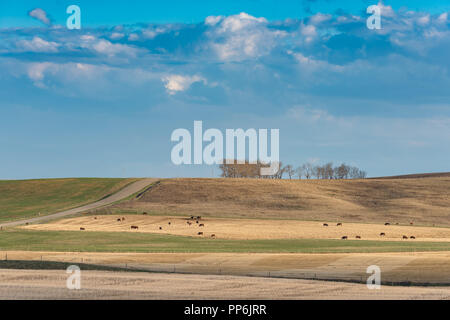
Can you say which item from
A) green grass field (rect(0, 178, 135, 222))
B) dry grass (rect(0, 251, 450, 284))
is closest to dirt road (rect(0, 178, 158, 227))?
green grass field (rect(0, 178, 135, 222))

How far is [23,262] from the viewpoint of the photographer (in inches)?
1229

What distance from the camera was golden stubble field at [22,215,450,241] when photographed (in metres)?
50.8

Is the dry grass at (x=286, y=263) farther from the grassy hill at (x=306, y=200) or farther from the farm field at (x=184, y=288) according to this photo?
the grassy hill at (x=306, y=200)

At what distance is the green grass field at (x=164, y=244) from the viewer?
128ft

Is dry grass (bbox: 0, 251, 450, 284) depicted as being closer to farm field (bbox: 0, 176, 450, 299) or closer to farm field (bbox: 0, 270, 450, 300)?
farm field (bbox: 0, 176, 450, 299)

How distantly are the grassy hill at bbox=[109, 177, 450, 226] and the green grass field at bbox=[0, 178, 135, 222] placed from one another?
8.96 m

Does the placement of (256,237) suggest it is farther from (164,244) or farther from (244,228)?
(164,244)

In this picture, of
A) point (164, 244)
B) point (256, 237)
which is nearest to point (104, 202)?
point (256, 237)

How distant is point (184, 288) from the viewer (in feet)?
78.3

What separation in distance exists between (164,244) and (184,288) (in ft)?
60.0

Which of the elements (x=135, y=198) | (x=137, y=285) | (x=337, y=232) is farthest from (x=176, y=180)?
(x=137, y=285)

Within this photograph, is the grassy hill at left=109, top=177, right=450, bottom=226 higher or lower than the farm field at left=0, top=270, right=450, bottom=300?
higher

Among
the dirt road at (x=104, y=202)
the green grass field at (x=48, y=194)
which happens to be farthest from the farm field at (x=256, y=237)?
the dirt road at (x=104, y=202)
